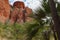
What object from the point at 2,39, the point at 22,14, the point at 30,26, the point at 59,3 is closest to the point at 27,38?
the point at 30,26

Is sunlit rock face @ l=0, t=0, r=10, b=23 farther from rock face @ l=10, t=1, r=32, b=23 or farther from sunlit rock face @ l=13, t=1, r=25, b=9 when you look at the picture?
sunlit rock face @ l=13, t=1, r=25, b=9

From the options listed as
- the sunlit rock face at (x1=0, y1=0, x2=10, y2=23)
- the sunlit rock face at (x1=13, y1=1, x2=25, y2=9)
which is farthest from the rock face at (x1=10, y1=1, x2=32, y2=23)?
the sunlit rock face at (x1=0, y1=0, x2=10, y2=23)

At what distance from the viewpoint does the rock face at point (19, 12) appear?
56.0 metres

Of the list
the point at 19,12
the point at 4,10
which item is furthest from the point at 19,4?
the point at 4,10

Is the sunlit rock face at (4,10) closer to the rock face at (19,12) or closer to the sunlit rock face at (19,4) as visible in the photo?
the rock face at (19,12)

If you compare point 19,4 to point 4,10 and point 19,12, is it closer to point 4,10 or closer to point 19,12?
point 19,12

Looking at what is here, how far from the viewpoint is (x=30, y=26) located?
1278cm

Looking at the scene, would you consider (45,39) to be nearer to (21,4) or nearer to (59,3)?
(59,3)

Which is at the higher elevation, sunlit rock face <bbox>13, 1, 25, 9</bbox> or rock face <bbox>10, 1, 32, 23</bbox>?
sunlit rock face <bbox>13, 1, 25, 9</bbox>

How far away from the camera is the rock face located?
184ft

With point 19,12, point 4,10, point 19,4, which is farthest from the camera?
point 19,4

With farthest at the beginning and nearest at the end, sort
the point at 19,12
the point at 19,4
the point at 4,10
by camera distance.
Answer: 1. the point at 19,4
2. the point at 19,12
3. the point at 4,10

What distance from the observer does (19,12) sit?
5756 centimetres

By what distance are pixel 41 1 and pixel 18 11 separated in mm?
46093
